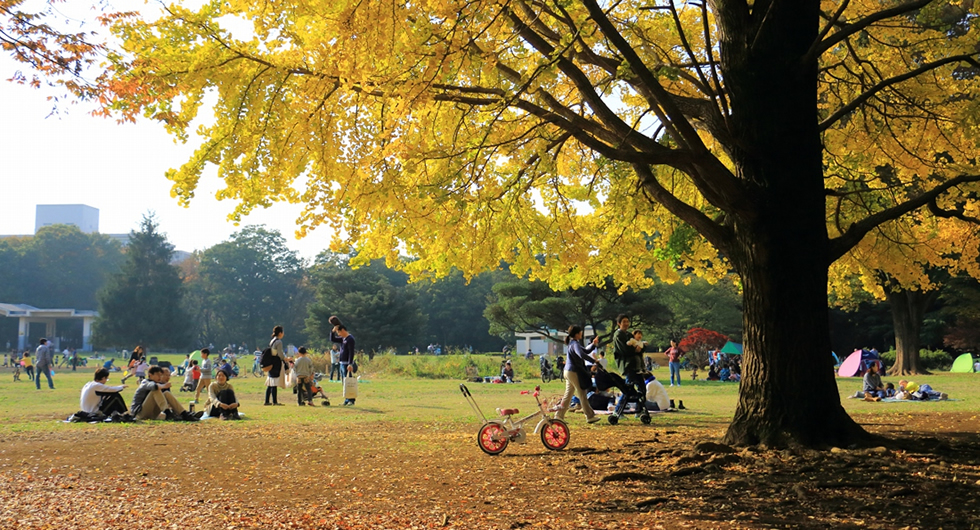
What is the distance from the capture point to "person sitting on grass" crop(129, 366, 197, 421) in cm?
1305

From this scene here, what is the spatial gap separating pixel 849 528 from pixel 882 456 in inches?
97.0

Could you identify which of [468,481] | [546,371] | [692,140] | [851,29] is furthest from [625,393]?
[546,371]

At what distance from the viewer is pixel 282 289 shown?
90.9 m

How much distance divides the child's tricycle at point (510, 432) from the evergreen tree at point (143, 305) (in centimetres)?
6770

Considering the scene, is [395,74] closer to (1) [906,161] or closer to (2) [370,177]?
(2) [370,177]

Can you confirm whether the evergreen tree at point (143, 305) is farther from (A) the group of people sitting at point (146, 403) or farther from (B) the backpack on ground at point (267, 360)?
(A) the group of people sitting at point (146, 403)

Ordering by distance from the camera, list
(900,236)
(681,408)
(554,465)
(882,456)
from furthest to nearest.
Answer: (681,408) < (900,236) < (554,465) < (882,456)

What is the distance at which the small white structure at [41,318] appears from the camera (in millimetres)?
74625

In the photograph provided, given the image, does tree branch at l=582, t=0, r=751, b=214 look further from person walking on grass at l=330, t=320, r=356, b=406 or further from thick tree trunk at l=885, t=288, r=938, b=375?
thick tree trunk at l=885, t=288, r=938, b=375

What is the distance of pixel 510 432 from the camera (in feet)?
27.9

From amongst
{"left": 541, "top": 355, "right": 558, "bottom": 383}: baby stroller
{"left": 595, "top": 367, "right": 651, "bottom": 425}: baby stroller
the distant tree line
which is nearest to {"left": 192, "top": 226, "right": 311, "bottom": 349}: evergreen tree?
the distant tree line

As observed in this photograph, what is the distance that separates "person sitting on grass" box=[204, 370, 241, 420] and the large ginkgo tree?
4243 mm

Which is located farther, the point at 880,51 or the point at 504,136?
the point at 880,51

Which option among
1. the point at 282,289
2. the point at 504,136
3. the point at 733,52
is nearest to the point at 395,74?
the point at 504,136
